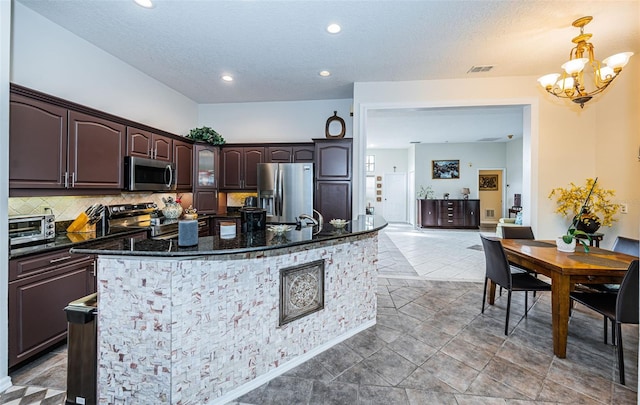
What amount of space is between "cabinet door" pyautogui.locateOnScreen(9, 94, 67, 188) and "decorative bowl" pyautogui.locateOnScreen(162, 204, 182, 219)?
1.47 m

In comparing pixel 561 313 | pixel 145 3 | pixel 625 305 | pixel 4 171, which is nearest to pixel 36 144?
pixel 4 171

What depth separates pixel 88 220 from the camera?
8.95 feet

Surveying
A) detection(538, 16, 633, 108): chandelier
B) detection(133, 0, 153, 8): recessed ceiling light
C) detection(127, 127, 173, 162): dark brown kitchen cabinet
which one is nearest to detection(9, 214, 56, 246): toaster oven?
detection(127, 127, 173, 162): dark brown kitchen cabinet

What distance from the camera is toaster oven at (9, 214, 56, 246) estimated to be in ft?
6.68

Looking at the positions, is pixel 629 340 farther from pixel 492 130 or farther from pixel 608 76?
pixel 492 130

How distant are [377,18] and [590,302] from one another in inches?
118

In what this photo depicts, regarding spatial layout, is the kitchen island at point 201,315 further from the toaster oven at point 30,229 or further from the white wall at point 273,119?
the white wall at point 273,119

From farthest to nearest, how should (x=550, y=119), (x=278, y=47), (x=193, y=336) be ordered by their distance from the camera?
(x=550, y=119) < (x=278, y=47) < (x=193, y=336)

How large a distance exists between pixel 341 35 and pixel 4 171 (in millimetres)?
2959

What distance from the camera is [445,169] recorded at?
930cm

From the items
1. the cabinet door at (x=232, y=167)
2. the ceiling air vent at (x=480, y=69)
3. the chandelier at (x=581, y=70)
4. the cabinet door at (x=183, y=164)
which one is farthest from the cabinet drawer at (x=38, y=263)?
the ceiling air vent at (x=480, y=69)

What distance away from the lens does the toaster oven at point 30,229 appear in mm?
2037

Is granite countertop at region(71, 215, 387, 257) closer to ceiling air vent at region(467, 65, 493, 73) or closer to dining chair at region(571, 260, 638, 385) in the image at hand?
dining chair at region(571, 260, 638, 385)

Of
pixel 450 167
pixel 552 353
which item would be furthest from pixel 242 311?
pixel 450 167
